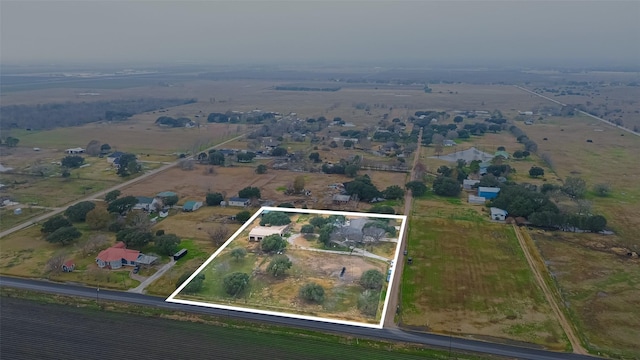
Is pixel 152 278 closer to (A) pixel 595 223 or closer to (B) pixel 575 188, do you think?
(A) pixel 595 223

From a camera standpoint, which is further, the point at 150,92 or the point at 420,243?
the point at 150,92

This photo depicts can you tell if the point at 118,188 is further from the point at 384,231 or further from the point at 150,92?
the point at 150,92

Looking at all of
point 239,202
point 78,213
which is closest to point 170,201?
point 239,202

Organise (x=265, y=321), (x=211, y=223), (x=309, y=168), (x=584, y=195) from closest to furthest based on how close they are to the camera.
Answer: (x=265, y=321)
(x=211, y=223)
(x=584, y=195)
(x=309, y=168)

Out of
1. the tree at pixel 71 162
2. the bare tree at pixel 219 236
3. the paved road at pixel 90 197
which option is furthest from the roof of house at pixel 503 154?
the tree at pixel 71 162

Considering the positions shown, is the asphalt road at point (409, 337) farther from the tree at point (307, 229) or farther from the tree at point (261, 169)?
the tree at point (261, 169)

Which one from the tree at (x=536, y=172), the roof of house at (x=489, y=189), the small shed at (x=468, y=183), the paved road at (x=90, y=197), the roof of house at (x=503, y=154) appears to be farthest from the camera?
the roof of house at (x=503, y=154)

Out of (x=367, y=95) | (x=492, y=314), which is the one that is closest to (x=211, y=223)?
(x=492, y=314)
